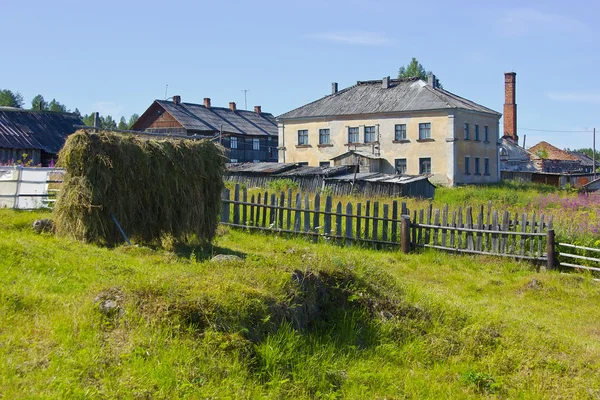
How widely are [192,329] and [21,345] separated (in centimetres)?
150

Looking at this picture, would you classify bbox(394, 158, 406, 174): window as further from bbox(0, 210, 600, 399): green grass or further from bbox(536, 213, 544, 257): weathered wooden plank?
bbox(0, 210, 600, 399): green grass

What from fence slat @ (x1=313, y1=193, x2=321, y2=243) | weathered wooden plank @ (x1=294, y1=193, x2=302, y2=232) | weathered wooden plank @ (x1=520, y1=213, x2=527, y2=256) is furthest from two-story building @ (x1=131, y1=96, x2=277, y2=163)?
weathered wooden plank @ (x1=520, y1=213, x2=527, y2=256)

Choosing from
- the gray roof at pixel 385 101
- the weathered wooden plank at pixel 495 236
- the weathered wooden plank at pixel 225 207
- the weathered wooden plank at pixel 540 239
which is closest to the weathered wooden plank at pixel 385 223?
the weathered wooden plank at pixel 495 236

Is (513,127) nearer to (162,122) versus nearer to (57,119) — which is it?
(162,122)

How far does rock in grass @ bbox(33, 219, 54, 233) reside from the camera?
39.2 ft

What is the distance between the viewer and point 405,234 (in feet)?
49.7

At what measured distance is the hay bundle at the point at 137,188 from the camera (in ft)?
37.3

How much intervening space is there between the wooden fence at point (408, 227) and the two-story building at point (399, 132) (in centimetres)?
2722

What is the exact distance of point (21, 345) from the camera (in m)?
5.49

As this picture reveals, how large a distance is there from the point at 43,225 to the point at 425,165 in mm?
35217

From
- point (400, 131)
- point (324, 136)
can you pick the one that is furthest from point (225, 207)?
point (324, 136)

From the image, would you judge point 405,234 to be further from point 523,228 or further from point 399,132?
point 399,132

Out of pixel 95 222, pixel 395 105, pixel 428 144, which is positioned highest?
pixel 395 105

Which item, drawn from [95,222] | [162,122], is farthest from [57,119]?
[95,222]
